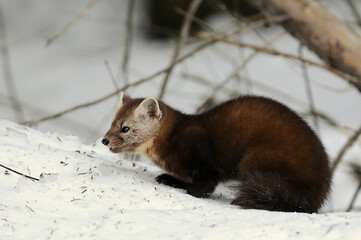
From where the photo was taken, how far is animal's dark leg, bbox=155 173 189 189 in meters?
4.38

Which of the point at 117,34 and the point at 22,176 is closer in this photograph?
the point at 22,176

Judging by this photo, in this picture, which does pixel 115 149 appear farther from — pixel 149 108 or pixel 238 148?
pixel 238 148

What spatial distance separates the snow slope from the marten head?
189mm

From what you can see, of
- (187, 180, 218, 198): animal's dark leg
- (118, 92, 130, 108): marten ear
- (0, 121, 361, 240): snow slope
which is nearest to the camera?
(0, 121, 361, 240): snow slope

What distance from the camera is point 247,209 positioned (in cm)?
362

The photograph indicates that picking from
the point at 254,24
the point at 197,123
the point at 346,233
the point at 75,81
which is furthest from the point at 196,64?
the point at 346,233

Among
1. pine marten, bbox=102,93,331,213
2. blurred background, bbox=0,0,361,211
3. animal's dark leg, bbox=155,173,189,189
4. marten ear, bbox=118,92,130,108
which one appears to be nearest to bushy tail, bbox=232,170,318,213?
pine marten, bbox=102,93,331,213

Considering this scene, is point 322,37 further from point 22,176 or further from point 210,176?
point 22,176

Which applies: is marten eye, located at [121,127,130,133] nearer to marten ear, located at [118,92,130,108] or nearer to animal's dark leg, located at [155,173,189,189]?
marten ear, located at [118,92,130,108]

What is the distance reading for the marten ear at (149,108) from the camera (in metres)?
4.46

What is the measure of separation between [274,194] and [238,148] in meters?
0.51

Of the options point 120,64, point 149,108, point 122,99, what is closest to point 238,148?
point 149,108

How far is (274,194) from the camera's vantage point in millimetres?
3678

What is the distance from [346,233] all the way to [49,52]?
11.7m
